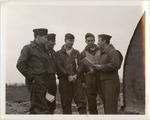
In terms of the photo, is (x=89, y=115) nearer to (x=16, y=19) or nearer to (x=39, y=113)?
(x=39, y=113)

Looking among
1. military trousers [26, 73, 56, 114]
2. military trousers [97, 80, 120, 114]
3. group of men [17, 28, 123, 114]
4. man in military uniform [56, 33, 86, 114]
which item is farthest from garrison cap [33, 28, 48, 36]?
military trousers [97, 80, 120, 114]

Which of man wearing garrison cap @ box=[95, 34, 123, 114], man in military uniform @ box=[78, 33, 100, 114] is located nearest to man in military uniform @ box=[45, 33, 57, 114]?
A: man in military uniform @ box=[78, 33, 100, 114]

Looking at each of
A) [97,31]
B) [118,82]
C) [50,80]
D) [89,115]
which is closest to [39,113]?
[50,80]

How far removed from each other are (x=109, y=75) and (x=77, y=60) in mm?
234

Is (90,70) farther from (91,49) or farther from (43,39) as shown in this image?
(43,39)

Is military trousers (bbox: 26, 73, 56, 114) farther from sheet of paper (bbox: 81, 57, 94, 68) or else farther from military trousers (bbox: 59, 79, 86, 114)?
sheet of paper (bbox: 81, 57, 94, 68)

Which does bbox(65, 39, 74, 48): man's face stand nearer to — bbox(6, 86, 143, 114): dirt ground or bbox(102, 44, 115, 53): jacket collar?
bbox(102, 44, 115, 53): jacket collar

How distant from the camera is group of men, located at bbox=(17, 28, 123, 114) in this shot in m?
1.59

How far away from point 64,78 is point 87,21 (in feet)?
1.33

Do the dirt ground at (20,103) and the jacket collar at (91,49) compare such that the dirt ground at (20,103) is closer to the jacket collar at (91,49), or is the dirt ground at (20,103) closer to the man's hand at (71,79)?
the man's hand at (71,79)

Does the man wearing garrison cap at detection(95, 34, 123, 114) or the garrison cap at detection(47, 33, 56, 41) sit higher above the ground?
the garrison cap at detection(47, 33, 56, 41)

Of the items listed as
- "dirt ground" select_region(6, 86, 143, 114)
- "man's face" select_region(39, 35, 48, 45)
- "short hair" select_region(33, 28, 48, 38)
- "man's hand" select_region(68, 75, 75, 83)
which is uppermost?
"short hair" select_region(33, 28, 48, 38)

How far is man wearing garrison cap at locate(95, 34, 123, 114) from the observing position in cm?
159

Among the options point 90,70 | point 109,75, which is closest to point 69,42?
point 90,70
